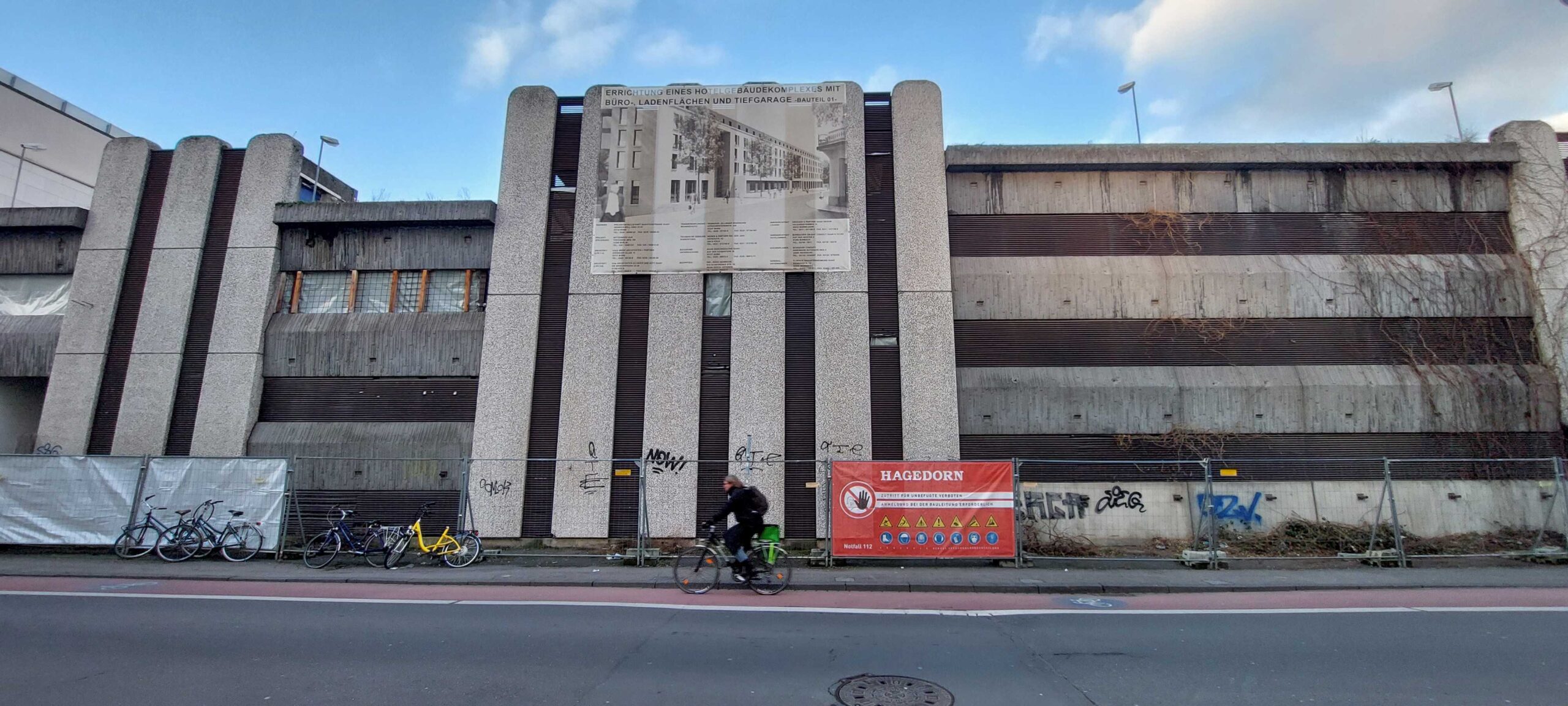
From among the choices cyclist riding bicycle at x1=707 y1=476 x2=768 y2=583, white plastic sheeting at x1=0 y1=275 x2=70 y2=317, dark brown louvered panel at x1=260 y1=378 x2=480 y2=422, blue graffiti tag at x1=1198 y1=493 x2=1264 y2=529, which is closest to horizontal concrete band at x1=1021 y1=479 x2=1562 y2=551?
blue graffiti tag at x1=1198 y1=493 x2=1264 y2=529

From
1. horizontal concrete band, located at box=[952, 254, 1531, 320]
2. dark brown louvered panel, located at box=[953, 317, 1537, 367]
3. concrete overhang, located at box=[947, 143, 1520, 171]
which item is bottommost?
dark brown louvered panel, located at box=[953, 317, 1537, 367]

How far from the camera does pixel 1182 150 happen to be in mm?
16203

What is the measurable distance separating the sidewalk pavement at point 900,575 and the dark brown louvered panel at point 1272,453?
2.69 metres

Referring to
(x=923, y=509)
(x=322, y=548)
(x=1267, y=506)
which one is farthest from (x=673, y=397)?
(x=1267, y=506)

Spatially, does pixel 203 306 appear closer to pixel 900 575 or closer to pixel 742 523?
pixel 742 523

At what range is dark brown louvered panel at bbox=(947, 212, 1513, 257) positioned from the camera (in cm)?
Answer: 1595

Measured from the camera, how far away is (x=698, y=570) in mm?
10625

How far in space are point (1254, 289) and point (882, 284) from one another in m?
8.27

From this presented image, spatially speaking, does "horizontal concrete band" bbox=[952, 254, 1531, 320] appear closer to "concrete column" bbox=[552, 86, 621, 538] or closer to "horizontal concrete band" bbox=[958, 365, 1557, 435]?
"horizontal concrete band" bbox=[958, 365, 1557, 435]

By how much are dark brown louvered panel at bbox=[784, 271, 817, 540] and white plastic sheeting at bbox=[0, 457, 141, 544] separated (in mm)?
12600

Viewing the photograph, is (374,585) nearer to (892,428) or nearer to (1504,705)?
(892,428)

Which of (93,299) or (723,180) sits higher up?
(723,180)

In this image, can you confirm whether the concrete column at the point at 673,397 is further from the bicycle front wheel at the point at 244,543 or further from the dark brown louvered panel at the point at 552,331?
the bicycle front wheel at the point at 244,543

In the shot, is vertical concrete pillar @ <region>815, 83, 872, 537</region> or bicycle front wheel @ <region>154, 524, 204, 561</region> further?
vertical concrete pillar @ <region>815, 83, 872, 537</region>
